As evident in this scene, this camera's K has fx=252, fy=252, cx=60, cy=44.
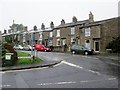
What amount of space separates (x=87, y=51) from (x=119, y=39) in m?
7.54

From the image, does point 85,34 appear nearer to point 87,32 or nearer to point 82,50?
point 87,32

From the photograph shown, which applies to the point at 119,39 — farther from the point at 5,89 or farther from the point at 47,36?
the point at 5,89

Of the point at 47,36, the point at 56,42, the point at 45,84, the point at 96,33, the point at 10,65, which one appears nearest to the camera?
the point at 45,84

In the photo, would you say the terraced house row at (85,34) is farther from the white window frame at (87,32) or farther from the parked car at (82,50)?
the parked car at (82,50)

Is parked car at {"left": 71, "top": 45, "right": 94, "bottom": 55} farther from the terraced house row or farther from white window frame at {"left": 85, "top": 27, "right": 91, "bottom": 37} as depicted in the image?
white window frame at {"left": 85, "top": 27, "right": 91, "bottom": 37}

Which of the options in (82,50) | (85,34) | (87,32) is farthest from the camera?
(85,34)

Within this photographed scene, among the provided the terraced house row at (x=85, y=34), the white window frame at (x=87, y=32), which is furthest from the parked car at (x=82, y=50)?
the white window frame at (x=87, y=32)

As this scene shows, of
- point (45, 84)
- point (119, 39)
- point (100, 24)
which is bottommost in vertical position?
point (45, 84)

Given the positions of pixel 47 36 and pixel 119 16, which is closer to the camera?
pixel 119 16

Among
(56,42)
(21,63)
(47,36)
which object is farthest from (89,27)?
(21,63)

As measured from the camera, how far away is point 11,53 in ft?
74.7

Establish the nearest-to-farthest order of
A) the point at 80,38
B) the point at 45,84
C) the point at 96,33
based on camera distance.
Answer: the point at 45,84 → the point at 96,33 → the point at 80,38

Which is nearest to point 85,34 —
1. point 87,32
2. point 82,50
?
point 87,32

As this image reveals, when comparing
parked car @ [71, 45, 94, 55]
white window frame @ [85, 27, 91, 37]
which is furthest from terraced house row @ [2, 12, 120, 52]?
parked car @ [71, 45, 94, 55]
